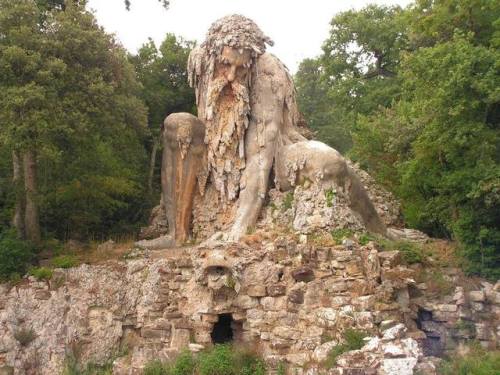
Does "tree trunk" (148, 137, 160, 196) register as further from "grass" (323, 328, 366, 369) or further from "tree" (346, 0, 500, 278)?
"grass" (323, 328, 366, 369)

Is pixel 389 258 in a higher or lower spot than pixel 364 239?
lower

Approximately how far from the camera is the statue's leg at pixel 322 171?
11.7m

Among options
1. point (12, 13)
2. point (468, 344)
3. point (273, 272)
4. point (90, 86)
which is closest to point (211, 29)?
point (90, 86)

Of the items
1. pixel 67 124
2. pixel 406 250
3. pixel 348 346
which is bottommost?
pixel 348 346

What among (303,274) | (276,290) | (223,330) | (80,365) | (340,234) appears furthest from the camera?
(223,330)

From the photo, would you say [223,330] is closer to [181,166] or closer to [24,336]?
[181,166]

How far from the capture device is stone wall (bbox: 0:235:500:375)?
1000 cm

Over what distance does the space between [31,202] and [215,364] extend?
226 inches

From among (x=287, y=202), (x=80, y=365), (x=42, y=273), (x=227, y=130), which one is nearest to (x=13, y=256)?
(x=42, y=273)

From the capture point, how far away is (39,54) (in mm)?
12656

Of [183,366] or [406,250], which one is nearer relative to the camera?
[183,366]

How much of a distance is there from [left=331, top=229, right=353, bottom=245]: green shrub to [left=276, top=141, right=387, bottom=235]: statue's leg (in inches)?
32.0

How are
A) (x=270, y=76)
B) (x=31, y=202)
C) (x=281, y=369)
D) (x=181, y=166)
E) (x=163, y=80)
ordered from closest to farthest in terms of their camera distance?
1. (x=281, y=369)
2. (x=270, y=76)
3. (x=181, y=166)
4. (x=31, y=202)
5. (x=163, y=80)

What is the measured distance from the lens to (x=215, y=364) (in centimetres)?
1034
